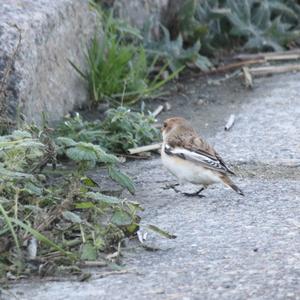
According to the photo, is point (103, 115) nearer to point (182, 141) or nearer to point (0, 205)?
point (182, 141)

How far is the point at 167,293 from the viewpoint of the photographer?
4.06 m

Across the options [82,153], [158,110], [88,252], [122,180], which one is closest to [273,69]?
[158,110]

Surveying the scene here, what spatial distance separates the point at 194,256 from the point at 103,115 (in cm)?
276

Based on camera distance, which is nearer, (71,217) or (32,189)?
(71,217)

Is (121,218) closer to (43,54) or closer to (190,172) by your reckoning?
(190,172)

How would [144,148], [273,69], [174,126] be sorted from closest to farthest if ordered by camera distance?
[174,126] < [144,148] < [273,69]

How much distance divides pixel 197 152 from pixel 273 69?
97.6 inches

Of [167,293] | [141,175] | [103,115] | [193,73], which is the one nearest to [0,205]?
[167,293]

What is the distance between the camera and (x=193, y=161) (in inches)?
231

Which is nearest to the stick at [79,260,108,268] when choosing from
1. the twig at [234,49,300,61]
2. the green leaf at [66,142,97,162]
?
the green leaf at [66,142,97,162]

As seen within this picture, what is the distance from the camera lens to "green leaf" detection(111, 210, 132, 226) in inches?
187

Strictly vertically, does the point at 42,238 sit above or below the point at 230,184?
above

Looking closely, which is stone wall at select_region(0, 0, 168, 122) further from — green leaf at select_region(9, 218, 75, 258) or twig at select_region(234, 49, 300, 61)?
twig at select_region(234, 49, 300, 61)

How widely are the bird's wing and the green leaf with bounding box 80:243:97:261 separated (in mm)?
1406
